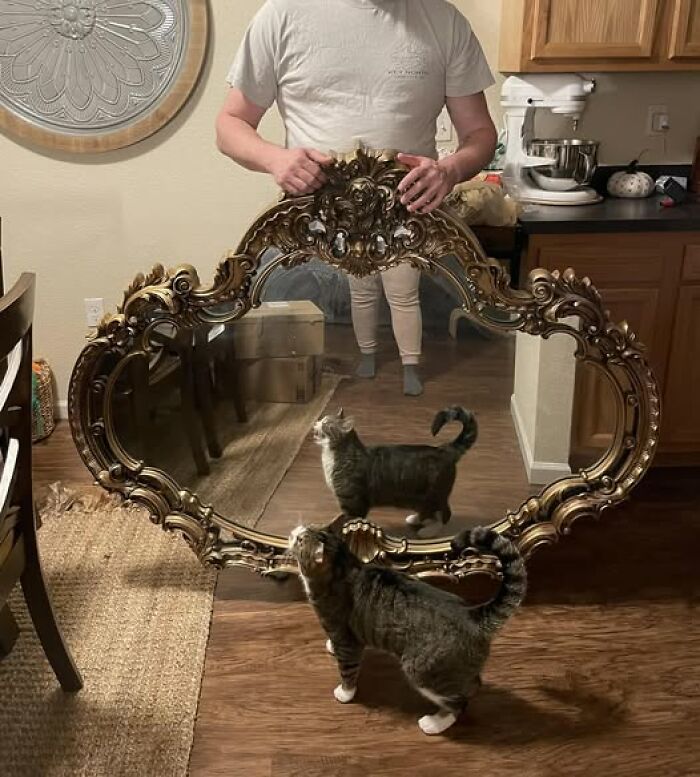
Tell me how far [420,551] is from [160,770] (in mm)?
724

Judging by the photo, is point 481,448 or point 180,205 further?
point 180,205

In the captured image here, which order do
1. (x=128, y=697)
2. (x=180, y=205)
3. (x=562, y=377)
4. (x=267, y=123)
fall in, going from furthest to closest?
1. (x=180, y=205)
2. (x=267, y=123)
3. (x=562, y=377)
4. (x=128, y=697)

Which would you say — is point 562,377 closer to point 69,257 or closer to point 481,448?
point 481,448

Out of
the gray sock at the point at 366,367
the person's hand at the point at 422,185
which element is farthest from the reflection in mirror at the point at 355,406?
the person's hand at the point at 422,185

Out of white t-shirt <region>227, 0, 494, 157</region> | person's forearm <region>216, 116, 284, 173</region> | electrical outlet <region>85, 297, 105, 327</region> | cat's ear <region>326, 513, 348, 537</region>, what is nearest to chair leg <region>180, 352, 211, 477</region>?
cat's ear <region>326, 513, 348, 537</region>

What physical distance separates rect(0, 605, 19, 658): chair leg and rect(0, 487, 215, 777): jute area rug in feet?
0.06

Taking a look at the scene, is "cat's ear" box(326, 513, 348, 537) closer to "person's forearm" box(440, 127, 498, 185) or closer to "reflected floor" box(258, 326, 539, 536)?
"reflected floor" box(258, 326, 539, 536)

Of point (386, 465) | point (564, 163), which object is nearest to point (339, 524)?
point (386, 465)

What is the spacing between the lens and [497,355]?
1.80 m

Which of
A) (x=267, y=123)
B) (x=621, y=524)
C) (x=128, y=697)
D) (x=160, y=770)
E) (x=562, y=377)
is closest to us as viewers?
(x=160, y=770)

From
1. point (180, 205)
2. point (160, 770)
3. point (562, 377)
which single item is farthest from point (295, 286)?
point (180, 205)

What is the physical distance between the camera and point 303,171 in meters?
1.61

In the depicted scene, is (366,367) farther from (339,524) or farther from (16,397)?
(16,397)

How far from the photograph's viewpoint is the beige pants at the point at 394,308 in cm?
174
